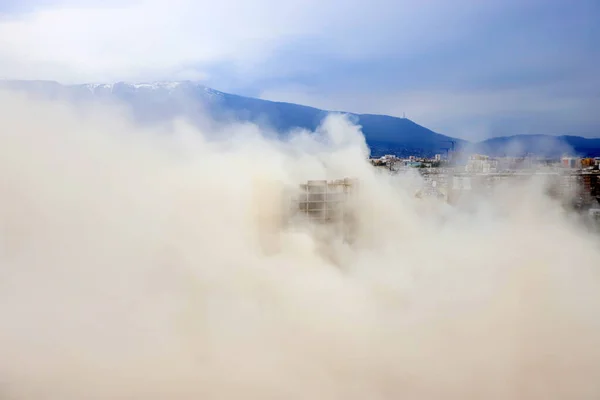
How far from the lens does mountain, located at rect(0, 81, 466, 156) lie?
248 inches

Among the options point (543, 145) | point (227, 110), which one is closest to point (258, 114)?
point (227, 110)

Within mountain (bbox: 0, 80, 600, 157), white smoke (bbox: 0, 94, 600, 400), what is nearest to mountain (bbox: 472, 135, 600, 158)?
mountain (bbox: 0, 80, 600, 157)

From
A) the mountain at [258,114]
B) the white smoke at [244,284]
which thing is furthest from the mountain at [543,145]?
the white smoke at [244,284]

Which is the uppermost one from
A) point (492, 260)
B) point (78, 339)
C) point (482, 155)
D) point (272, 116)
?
point (272, 116)

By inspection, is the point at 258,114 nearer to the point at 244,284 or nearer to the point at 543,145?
the point at 244,284

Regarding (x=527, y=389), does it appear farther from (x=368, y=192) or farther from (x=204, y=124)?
(x=204, y=124)

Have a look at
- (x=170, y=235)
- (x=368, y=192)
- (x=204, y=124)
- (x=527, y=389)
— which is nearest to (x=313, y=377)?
(x=527, y=389)

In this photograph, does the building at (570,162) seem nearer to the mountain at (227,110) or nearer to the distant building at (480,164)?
the distant building at (480,164)

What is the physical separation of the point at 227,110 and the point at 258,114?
1.33 feet

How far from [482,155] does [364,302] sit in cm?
305

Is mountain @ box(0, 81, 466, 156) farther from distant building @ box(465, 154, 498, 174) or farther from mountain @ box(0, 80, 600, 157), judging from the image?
distant building @ box(465, 154, 498, 174)

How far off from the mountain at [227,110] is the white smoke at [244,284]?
10.5 inches

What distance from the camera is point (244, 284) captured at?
550 centimetres

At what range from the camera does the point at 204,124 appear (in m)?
7.00
